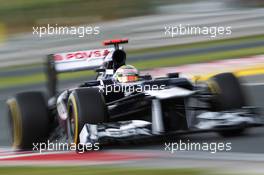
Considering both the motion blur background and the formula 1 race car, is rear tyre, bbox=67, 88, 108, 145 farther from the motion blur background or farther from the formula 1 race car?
the motion blur background

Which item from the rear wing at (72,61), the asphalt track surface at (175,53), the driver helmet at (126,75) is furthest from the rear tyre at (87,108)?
the asphalt track surface at (175,53)

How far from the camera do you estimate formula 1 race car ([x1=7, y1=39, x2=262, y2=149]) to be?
9.00m

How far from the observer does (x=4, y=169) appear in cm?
792

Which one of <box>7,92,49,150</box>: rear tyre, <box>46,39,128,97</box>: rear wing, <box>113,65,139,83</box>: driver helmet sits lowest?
<box>7,92,49,150</box>: rear tyre

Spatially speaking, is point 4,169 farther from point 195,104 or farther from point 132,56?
point 132,56

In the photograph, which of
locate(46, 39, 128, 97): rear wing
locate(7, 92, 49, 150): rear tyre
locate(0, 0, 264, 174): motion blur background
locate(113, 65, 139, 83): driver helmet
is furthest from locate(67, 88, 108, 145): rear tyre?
locate(0, 0, 264, 174): motion blur background

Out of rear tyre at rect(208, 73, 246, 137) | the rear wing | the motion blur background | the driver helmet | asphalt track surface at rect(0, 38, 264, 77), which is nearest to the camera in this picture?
rear tyre at rect(208, 73, 246, 137)

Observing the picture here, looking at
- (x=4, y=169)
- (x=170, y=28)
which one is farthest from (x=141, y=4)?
(x=4, y=169)

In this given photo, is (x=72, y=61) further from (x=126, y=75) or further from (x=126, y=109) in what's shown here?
(x=126, y=109)

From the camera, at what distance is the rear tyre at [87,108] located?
898cm

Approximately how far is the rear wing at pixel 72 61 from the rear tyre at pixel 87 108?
1615 mm

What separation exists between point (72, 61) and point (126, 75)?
132 centimetres

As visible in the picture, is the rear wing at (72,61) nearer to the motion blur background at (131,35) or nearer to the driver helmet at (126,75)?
the driver helmet at (126,75)

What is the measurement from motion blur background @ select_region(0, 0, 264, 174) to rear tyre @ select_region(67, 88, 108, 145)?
2.81 meters
